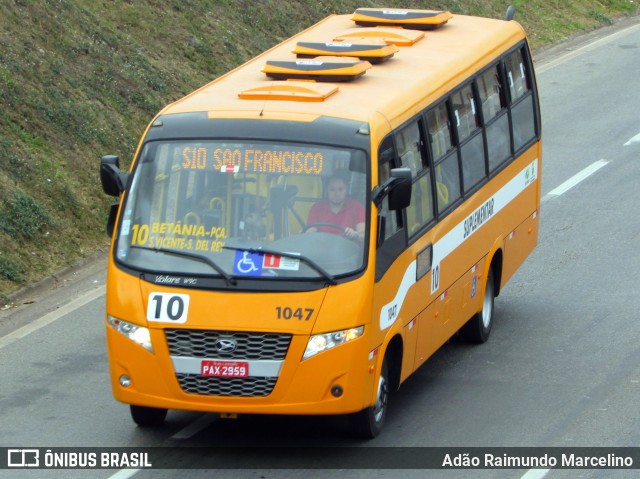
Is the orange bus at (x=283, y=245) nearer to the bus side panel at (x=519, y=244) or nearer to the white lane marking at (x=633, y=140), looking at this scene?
the bus side panel at (x=519, y=244)

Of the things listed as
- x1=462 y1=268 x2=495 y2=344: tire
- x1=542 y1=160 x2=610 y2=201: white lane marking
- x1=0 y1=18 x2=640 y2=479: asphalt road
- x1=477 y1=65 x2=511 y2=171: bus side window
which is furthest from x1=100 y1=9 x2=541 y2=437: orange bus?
x1=542 y1=160 x2=610 y2=201: white lane marking

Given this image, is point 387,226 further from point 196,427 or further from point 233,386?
point 196,427

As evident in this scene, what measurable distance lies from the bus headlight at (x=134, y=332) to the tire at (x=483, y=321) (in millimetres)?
4173

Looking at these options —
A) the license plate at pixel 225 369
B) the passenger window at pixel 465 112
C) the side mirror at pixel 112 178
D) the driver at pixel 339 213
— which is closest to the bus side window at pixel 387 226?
the driver at pixel 339 213

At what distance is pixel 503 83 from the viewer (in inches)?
555

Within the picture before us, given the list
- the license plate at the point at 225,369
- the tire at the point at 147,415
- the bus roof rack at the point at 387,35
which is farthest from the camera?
the bus roof rack at the point at 387,35

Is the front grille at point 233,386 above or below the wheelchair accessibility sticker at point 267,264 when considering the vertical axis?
below

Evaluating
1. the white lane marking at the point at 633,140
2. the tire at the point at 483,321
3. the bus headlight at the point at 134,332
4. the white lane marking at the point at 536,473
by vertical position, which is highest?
the bus headlight at the point at 134,332

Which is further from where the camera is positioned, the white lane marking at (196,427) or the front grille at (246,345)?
the white lane marking at (196,427)

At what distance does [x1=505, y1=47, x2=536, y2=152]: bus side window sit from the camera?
14.4m

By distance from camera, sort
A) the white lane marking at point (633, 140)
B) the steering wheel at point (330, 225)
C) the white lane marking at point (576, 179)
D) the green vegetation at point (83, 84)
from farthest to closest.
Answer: the white lane marking at point (633, 140) < the white lane marking at point (576, 179) < the green vegetation at point (83, 84) < the steering wheel at point (330, 225)

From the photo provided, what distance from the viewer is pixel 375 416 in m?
→ 10.9

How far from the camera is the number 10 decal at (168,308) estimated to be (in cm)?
1006

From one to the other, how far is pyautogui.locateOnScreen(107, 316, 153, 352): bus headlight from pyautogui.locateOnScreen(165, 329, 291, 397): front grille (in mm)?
169
